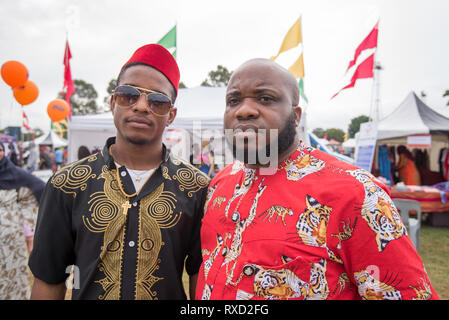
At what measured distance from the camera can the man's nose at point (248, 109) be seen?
122 cm

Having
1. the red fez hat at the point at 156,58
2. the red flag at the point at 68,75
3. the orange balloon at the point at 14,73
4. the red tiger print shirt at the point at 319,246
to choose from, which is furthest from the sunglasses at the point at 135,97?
the orange balloon at the point at 14,73

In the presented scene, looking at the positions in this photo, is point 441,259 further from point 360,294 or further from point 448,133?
point 360,294

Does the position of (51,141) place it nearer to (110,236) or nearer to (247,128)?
(110,236)

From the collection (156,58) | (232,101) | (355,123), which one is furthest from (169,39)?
(355,123)

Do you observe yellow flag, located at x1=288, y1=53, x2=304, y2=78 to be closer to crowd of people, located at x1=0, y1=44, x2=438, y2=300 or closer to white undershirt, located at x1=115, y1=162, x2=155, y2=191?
crowd of people, located at x1=0, y1=44, x2=438, y2=300

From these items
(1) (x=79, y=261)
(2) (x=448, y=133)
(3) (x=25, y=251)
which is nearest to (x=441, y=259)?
(2) (x=448, y=133)

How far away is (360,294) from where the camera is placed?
1051 millimetres

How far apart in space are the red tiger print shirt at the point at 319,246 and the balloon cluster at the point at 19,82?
8836mm

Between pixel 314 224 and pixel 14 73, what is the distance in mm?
9137

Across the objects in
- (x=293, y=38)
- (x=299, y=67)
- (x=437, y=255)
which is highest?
(x=293, y=38)

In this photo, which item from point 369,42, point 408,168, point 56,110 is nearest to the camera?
point 369,42

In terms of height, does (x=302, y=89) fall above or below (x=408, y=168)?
above

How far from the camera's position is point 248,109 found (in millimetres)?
1224
